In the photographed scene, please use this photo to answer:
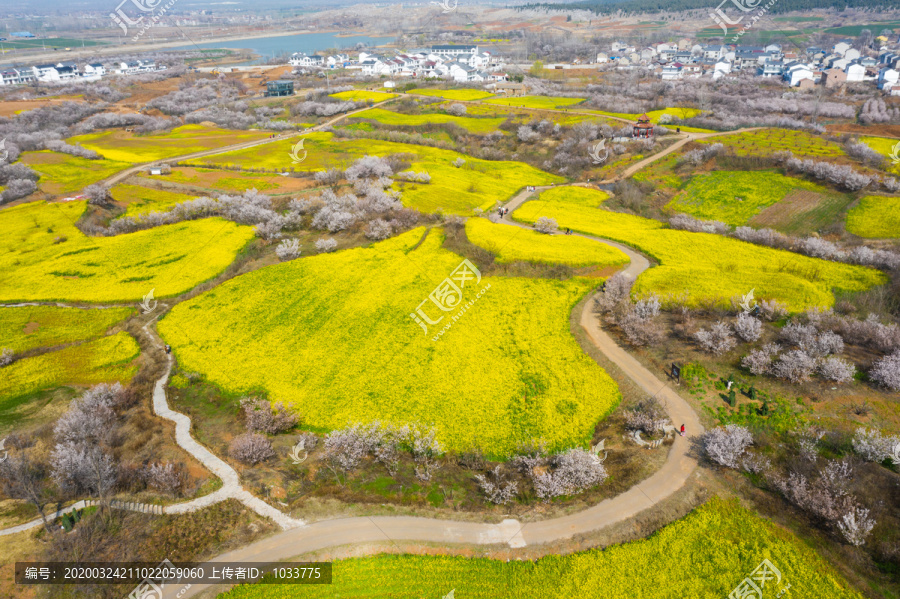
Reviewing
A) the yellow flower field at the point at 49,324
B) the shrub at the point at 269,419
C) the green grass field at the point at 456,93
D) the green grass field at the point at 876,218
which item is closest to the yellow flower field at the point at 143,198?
the yellow flower field at the point at 49,324

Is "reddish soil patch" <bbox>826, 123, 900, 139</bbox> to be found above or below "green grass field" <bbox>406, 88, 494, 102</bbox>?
below

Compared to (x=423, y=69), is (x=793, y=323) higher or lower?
lower

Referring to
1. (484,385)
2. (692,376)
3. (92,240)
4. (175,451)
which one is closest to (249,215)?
(92,240)

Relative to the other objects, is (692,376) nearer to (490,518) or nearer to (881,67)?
(490,518)

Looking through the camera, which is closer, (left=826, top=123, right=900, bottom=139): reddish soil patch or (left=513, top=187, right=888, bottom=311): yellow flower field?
(left=513, top=187, right=888, bottom=311): yellow flower field

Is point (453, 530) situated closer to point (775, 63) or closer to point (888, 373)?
point (888, 373)

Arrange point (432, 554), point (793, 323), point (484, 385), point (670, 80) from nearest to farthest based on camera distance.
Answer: point (432, 554)
point (484, 385)
point (793, 323)
point (670, 80)

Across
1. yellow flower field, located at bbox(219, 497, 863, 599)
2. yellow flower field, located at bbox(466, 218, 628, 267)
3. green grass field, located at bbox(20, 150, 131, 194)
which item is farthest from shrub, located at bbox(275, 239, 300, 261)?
green grass field, located at bbox(20, 150, 131, 194)

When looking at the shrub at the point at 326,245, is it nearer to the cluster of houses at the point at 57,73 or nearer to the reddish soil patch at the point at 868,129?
the reddish soil patch at the point at 868,129

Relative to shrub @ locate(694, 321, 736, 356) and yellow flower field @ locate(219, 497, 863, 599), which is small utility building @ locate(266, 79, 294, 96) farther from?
yellow flower field @ locate(219, 497, 863, 599)
